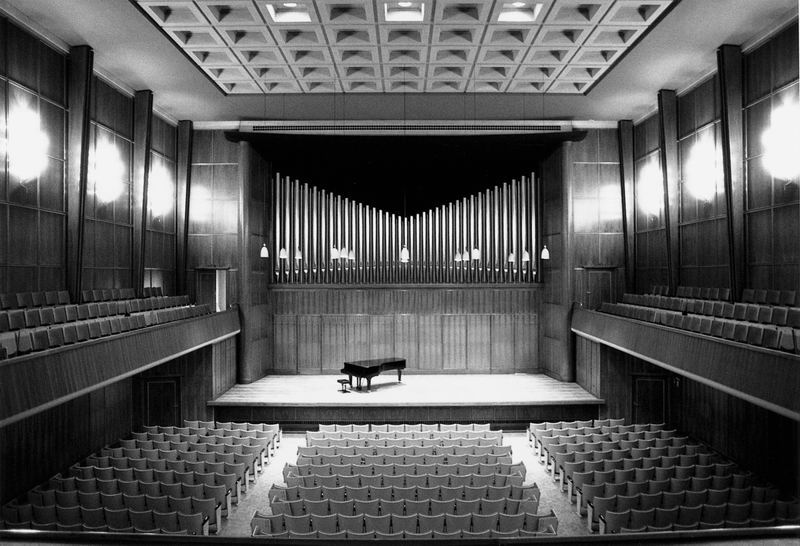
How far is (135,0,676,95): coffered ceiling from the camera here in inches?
331

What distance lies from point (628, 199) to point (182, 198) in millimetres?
10845

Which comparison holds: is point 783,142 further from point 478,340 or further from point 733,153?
point 478,340

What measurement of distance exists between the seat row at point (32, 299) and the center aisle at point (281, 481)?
420cm

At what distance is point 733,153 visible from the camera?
31.3 ft

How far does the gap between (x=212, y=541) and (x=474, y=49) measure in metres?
8.96

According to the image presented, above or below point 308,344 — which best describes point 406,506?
below

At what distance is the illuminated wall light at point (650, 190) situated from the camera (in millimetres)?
12523

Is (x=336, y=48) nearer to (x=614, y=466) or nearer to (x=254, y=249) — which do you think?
(x=254, y=249)

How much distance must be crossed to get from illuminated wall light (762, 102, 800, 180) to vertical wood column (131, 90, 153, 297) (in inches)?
454

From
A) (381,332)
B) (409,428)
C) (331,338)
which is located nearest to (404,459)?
(409,428)

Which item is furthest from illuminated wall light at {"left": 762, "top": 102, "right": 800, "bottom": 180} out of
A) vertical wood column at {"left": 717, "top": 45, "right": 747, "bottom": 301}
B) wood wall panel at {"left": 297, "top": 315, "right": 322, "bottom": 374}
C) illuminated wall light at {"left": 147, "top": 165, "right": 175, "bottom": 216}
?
illuminated wall light at {"left": 147, "top": 165, "right": 175, "bottom": 216}

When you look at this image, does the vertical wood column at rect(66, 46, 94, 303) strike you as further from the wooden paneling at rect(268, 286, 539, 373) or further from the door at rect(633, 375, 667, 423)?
the door at rect(633, 375, 667, 423)

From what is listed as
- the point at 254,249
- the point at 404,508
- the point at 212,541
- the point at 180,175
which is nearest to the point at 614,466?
the point at 404,508

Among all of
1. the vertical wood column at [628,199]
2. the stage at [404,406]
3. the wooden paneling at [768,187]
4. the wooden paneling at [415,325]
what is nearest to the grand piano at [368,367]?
the stage at [404,406]
